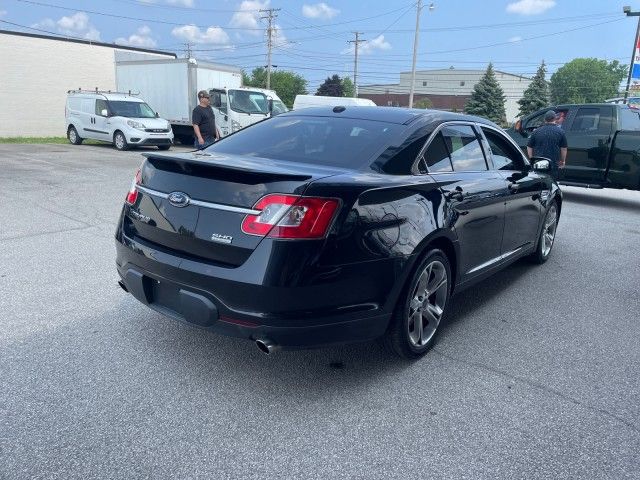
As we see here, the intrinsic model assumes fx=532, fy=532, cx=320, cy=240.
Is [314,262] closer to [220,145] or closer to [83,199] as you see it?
[220,145]

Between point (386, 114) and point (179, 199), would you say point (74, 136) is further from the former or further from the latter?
point (179, 199)

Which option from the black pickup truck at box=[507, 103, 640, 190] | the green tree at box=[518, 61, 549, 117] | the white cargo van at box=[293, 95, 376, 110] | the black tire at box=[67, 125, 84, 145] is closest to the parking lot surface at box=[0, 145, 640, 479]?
the black pickup truck at box=[507, 103, 640, 190]

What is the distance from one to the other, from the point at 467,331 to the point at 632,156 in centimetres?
720

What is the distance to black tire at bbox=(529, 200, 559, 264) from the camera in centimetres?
552

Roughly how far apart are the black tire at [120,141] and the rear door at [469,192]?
15978mm

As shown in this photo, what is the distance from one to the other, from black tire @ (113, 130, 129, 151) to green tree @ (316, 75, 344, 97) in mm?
77076

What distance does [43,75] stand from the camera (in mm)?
26547

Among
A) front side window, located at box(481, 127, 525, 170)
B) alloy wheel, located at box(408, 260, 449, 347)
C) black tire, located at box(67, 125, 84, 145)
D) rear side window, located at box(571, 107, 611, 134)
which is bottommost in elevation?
black tire, located at box(67, 125, 84, 145)

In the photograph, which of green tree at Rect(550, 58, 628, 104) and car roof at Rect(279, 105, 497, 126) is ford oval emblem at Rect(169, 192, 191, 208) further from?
green tree at Rect(550, 58, 628, 104)

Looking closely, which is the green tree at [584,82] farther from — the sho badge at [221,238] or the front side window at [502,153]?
the sho badge at [221,238]

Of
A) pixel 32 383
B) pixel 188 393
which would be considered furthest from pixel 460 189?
pixel 32 383

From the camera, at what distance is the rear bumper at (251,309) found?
263 cm

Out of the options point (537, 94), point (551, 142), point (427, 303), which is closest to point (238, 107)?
point (551, 142)

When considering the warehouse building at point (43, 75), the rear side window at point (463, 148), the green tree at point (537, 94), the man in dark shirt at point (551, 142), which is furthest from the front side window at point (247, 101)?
the green tree at point (537, 94)
